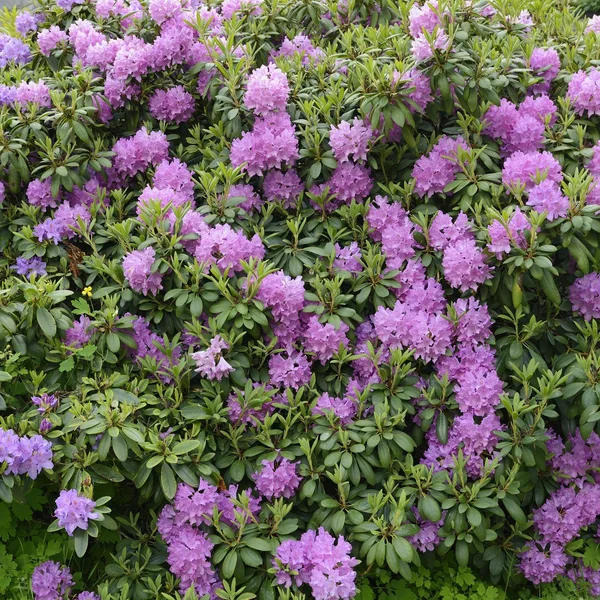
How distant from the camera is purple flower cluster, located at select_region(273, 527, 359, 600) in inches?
83.2

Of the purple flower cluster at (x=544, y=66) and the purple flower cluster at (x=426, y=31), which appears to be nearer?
the purple flower cluster at (x=426, y=31)

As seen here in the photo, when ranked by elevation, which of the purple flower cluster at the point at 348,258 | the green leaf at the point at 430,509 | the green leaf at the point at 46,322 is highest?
the purple flower cluster at the point at 348,258

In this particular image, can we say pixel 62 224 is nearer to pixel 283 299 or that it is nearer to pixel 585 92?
pixel 283 299

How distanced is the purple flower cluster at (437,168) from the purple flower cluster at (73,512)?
1611 millimetres

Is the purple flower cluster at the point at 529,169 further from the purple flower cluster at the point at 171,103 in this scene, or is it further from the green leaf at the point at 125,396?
the green leaf at the point at 125,396

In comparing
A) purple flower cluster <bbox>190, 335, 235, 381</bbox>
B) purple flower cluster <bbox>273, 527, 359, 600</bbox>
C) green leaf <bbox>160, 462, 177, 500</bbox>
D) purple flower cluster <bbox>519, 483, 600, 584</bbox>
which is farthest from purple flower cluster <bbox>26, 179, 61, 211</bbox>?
purple flower cluster <bbox>519, 483, 600, 584</bbox>

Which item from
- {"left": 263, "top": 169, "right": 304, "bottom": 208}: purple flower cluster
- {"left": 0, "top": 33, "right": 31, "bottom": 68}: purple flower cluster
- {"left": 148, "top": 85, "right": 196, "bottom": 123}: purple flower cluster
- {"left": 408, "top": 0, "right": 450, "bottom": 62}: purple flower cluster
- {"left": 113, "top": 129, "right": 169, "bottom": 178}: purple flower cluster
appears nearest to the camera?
{"left": 408, "top": 0, "right": 450, "bottom": 62}: purple flower cluster

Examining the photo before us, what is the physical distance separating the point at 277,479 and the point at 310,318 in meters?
0.57

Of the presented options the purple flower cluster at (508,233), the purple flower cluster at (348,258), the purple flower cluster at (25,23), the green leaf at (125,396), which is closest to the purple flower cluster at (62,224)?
the green leaf at (125,396)

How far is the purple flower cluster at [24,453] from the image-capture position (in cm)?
211

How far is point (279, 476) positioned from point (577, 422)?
42.8 inches

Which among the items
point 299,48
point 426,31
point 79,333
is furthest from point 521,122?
point 79,333

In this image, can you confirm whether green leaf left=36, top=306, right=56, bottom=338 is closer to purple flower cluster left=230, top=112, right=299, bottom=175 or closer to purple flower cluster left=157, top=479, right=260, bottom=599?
purple flower cluster left=157, top=479, right=260, bottom=599

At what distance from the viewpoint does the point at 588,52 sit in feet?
9.71
